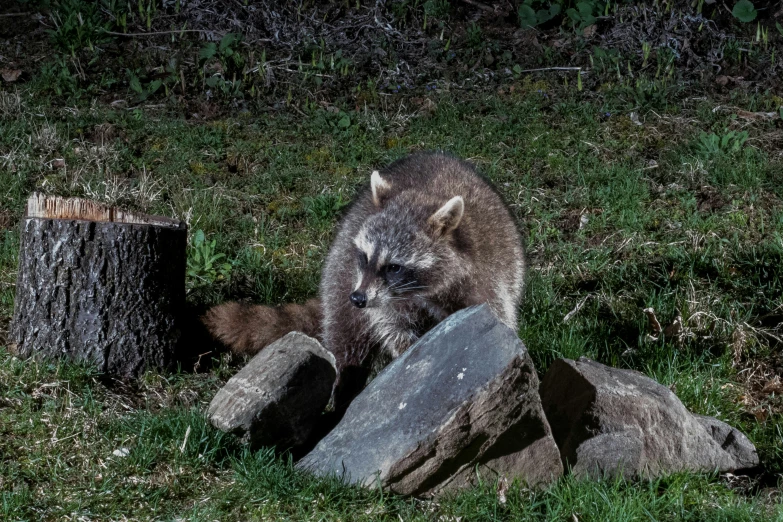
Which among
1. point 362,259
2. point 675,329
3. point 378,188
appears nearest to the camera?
point 362,259

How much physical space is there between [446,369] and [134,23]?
7671 millimetres

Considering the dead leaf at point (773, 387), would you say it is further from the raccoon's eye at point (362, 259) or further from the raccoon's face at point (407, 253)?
the raccoon's eye at point (362, 259)

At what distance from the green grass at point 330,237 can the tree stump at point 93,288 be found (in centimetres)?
16

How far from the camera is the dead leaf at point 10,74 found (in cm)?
870

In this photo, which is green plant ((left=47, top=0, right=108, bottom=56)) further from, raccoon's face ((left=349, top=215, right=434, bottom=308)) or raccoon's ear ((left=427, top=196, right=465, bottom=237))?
raccoon's ear ((left=427, top=196, right=465, bottom=237))

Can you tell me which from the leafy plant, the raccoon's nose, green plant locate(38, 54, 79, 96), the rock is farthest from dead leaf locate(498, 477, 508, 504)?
the leafy plant

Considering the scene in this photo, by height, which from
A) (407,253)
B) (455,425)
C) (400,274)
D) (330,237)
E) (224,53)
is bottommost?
(330,237)

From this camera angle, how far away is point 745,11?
30.7 feet

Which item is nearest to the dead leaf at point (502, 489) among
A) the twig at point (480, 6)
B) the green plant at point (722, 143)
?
the green plant at point (722, 143)

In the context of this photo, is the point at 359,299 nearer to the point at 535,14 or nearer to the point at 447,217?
the point at 447,217

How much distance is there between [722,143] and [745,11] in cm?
295

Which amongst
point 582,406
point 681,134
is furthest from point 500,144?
point 582,406

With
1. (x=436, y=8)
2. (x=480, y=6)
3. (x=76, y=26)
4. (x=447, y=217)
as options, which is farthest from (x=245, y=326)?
(x=480, y=6)

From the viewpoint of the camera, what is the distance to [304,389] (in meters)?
4.10
